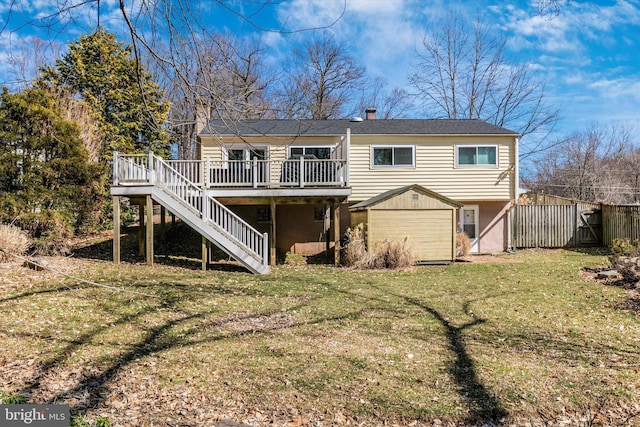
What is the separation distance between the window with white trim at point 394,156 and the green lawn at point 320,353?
7.48 meters

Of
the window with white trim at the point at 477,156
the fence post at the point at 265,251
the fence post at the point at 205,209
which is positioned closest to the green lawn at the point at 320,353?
the fence post at the point at 265,251

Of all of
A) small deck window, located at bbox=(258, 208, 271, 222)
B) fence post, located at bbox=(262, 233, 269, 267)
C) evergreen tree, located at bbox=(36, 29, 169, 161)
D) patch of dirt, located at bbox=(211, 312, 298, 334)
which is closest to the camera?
patch of dirt, located at bbox=(211, 312, 298, 334)

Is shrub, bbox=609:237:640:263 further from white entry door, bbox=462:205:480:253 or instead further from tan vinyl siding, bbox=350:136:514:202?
white entry door, bbox=462:205:480:253

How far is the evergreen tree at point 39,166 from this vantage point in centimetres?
1289

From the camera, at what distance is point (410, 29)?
Answer: 4.91m

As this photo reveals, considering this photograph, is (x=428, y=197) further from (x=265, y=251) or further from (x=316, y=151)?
(x=265, y=251)

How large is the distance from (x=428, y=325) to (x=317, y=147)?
10039 millimetres

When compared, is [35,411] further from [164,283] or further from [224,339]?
[164,283]

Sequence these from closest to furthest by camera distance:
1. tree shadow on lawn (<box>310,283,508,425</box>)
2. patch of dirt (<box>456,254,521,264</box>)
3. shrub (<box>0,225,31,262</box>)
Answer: tree shadow on lawn (<box>310,283,508,425</box>) → shrub (<box>0,225,31,262</box>) → patch of dirt (<box>456,254,521,264</box>)

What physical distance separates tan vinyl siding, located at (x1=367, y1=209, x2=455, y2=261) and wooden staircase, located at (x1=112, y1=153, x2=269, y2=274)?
385cm

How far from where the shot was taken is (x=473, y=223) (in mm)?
16562

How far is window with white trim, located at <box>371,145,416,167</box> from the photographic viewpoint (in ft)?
51.4

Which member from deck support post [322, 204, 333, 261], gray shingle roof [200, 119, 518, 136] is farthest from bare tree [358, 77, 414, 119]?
deck support post [322, 204, 333, 261]

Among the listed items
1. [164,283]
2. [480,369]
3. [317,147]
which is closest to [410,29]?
[480,369]
